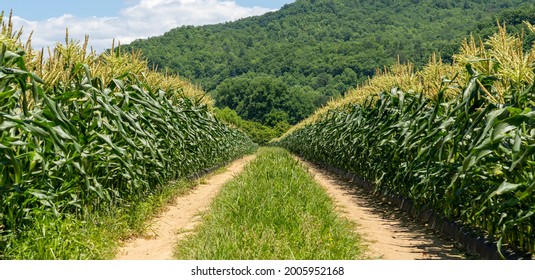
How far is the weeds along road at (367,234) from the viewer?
633 centimetres

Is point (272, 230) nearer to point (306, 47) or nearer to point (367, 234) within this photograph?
point (367, 234)

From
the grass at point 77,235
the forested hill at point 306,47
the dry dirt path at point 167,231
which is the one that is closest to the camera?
the grass at point 77,235

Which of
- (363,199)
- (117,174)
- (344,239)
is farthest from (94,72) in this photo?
(363,199)

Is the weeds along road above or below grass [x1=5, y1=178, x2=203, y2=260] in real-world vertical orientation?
below

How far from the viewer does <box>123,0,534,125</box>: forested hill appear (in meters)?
93.8

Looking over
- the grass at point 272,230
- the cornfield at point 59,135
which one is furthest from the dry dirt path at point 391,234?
the cornfield at point 59,135

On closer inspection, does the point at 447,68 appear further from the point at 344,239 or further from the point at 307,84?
the point at 307,84

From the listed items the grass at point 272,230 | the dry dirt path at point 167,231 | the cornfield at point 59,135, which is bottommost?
the dry dirt path at point 167,231

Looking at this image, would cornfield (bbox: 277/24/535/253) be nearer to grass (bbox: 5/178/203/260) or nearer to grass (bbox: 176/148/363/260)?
grass (bbox: 176/148/363/260)

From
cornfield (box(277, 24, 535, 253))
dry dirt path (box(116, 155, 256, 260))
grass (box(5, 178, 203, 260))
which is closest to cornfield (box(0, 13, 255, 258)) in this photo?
grass (box(5, 178, 203, 260))

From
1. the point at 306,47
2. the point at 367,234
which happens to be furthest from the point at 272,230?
the point at 306,47

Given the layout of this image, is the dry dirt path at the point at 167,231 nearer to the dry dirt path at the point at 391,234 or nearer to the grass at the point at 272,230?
the grass at the point at 272,230

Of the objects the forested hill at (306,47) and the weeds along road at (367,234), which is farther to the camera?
the forested hill at (306,47)

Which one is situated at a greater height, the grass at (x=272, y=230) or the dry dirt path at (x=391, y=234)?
the grass at (x=272, y=230)
